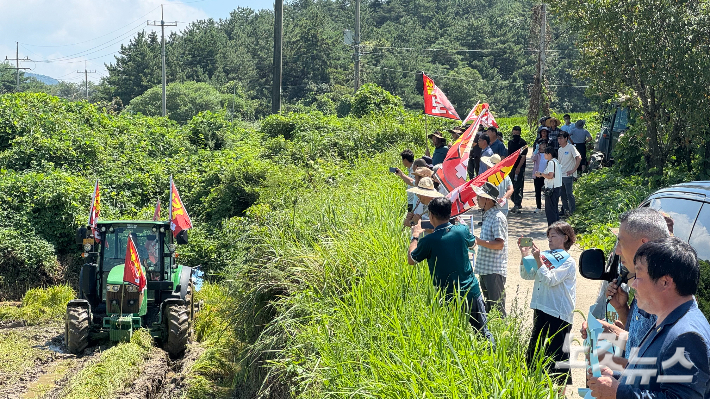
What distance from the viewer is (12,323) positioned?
15234mm

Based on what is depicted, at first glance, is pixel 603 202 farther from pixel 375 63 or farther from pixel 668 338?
pixel 375 63

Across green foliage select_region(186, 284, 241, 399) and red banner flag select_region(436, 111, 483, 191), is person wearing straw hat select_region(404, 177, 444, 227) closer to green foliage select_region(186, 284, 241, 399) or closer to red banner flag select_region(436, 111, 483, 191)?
red banner flag select_region(436, 111, 483, 191)

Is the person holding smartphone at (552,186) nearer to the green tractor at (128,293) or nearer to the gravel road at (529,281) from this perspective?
the gravel road at (529,281)

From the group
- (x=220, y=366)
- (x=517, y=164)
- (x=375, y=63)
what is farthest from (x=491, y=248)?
(x=375, y=63)

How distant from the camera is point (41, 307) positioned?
629 inches

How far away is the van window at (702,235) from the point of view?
511 centimetres

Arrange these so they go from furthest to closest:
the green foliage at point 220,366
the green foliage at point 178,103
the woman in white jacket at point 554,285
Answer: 1. the green foliage at point 178,103
2. the green foliage at point 220,366
3. the woman in white jacket at point 554,285

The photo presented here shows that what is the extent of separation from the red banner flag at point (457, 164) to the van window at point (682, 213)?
12.5 ft

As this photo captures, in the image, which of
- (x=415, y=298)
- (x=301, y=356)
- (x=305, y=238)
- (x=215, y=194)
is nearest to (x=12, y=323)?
(x=215, y=194)

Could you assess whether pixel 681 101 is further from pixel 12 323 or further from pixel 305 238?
pixel 12 323

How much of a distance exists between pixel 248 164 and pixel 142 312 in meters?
9.01

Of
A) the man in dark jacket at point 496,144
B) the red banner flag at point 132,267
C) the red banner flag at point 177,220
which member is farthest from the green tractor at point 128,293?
the man in dark jacket at point 496,144

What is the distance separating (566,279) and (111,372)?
684 cm

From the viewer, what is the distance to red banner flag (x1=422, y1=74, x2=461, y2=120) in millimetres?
14828
